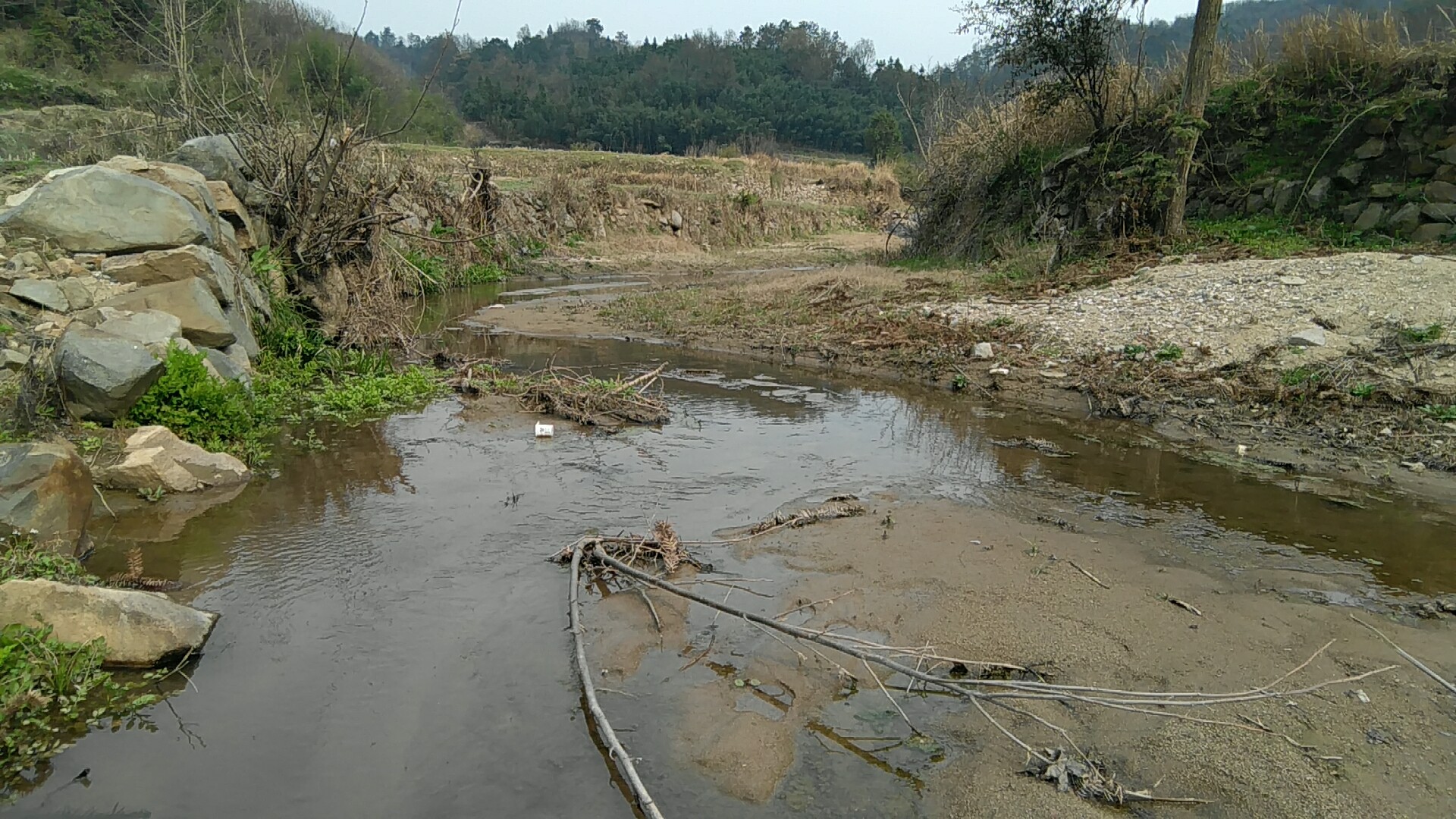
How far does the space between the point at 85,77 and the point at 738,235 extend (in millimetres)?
22874

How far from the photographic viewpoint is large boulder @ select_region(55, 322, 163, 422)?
5.57m

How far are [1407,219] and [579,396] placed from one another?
10.4 meters

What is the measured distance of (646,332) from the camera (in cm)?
1300

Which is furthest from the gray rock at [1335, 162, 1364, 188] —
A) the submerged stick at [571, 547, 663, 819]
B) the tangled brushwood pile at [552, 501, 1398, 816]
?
the submerged stick at [571, 547, 663, 819]

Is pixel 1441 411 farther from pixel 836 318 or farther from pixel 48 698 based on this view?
pixel 48 698

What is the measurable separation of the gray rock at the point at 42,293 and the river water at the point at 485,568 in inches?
85.2

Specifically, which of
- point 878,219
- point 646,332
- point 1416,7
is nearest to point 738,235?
point 878,219

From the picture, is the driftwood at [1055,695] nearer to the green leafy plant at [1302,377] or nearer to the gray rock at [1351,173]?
the green leafy plant at [1302,377]

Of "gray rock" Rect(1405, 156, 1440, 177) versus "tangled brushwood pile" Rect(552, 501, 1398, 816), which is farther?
"gray rock" Rect(1405, 156, 1440, 177)

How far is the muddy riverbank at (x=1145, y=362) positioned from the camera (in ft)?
21.2

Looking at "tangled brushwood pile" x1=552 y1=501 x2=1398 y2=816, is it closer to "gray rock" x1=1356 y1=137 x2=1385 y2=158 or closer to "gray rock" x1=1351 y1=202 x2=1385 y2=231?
"gray rock" x1=1351 y1=202 x2=1385 y2=231

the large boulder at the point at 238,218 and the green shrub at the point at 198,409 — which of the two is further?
the large boulder at the point at 238,218

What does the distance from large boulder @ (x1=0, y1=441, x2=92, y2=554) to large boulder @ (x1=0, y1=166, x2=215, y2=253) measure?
11.3ft

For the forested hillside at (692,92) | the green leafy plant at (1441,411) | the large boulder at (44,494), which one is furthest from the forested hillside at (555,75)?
the green leafy plant at (1441,411)
